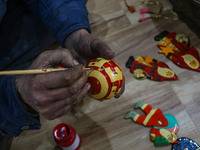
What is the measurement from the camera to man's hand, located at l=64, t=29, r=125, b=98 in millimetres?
937

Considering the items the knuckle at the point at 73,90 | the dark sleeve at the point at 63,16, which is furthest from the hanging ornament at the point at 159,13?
the knuckle at the point at 73,90

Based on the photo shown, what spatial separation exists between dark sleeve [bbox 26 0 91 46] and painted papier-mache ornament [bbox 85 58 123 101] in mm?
340

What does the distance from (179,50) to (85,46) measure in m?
0.76

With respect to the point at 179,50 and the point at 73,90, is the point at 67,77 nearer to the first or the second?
the point at 73,90

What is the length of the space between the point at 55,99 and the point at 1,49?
0.73m

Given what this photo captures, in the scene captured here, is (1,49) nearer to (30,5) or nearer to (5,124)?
(30,5)

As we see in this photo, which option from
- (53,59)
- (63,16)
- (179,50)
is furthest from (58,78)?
(179,50)

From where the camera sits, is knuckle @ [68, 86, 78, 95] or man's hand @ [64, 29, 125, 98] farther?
man's hand @ [64, 29, 125, 98]

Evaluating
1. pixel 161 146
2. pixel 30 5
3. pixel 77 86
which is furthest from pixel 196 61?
pixel 30 5

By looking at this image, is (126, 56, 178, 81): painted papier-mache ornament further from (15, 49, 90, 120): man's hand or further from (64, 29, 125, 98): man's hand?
(15, 49, 90, 120): man's hand

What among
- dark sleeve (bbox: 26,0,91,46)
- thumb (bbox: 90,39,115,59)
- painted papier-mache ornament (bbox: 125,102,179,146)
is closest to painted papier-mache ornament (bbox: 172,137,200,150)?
painted papier-mache ornament (bbox: 125,102,179,146)

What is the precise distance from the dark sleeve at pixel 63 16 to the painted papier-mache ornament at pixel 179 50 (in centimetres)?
62

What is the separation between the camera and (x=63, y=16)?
1.14 meters

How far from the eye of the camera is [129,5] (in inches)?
66.2
